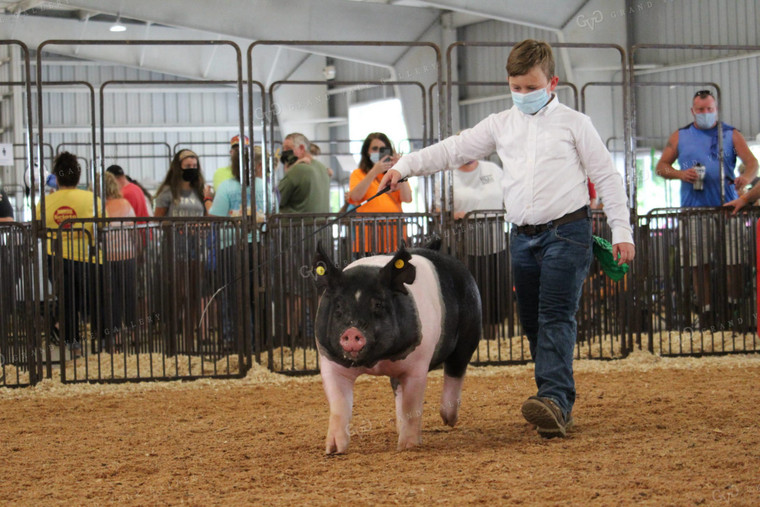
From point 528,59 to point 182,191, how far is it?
509 centimetres

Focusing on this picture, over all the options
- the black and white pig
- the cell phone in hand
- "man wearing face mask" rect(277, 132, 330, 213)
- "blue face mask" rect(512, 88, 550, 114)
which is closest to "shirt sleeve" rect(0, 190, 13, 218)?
"man wearing face mask" rect(277, 132, 330, 213)

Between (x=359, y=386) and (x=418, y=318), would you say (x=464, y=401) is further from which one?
(x=418, y=318)

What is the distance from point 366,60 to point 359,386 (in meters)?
12.8

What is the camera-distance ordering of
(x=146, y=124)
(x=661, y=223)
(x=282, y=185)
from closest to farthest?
1. (x=661, y=223)
2. (x=282, y=185)
3. (x=146, y=124)

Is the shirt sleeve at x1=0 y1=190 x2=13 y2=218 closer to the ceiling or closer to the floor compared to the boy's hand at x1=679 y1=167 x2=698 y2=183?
closer to the floor

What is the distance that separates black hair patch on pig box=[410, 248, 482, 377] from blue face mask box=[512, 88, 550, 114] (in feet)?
2.54

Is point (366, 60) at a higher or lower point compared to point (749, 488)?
higher

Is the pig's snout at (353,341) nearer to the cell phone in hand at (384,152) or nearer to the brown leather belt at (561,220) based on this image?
the brown leather belt at (561,220)

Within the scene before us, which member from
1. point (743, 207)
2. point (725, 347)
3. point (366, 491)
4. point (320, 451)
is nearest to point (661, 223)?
point (743, 207)

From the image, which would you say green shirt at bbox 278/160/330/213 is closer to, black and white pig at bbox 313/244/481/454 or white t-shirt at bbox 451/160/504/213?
white t-shirt at bbox 451/160/504/213

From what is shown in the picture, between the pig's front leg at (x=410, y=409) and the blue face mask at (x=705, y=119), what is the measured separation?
16.9 ft

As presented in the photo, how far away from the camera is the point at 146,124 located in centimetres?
2664

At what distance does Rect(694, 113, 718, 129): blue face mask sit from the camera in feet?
26.6

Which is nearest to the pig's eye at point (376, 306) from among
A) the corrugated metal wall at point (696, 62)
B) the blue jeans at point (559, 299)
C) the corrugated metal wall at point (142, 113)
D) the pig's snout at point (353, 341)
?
the pig's snout at point (353, 341)
